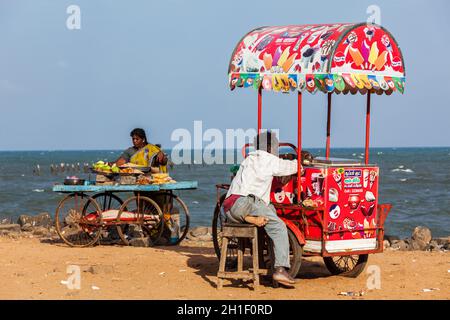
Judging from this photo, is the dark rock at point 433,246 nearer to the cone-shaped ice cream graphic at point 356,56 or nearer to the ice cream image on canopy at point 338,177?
the ice cream image on canopy at point 338,177

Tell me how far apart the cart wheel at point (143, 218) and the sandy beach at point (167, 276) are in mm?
455

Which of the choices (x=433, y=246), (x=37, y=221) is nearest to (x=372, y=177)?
(x=433, y=246)

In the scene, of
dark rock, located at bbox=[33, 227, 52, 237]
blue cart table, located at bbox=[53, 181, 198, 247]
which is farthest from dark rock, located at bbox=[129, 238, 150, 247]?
dark rock, located at bbox=[33, 227, 52, 237]

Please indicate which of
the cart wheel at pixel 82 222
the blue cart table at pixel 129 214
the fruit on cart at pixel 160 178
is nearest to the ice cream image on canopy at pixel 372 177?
the blue cart table at pixel 129 214

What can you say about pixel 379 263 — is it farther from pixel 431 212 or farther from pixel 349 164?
pixel 431 212

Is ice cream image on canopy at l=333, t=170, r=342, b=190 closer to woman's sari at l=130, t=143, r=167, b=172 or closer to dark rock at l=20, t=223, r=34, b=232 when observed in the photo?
woman's sari at l=130, t=143, r=167, b=172

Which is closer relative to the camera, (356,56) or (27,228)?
(356,56)

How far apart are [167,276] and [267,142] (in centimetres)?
245

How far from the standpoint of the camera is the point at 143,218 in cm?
1486

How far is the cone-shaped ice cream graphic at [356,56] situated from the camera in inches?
411

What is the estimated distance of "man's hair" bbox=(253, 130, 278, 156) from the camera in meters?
10.6

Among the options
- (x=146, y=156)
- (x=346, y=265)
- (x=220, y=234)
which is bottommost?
(x=346, y=265)

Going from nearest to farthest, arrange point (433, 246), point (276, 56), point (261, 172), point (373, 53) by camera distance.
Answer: point (261, 172) → point (373, 53) → point (276, 56) → point (433, 246)

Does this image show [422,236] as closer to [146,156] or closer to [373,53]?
[146,156]
